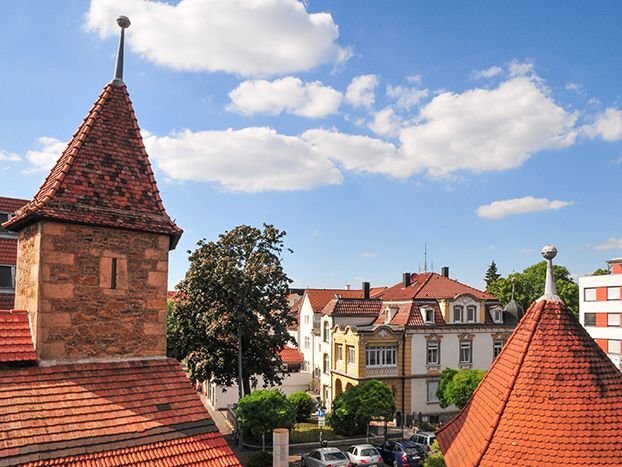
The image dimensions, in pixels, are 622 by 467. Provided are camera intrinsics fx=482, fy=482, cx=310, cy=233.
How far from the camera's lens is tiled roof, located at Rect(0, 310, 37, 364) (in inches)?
286

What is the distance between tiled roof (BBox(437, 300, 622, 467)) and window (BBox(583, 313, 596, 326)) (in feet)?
132

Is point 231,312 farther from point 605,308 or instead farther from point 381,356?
point 605,308

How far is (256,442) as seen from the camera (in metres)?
24.5

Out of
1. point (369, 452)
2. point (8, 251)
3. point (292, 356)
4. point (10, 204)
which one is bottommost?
point (369, 452)

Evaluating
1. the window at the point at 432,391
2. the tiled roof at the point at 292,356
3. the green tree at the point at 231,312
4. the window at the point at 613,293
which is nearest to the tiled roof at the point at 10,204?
the green tree at the point at 231,312

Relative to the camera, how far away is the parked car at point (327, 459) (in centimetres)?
1992

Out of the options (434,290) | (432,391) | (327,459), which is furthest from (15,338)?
(434,290)

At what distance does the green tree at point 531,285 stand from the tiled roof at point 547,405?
54.8 meters

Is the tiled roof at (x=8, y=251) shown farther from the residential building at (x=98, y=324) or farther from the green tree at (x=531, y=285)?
the green tree at (x=531, y=285)

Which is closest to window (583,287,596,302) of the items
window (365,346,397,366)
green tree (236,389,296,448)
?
window (365,346,397,366)

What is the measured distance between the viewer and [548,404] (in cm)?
739

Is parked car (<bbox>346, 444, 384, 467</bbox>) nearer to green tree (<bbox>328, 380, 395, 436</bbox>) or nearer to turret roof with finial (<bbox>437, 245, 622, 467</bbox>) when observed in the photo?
green tree (<bbox>328, 380, 395, 436</bbox>)

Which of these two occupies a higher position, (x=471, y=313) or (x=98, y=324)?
(x=98, y=324)

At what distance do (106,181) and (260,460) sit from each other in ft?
54.4
